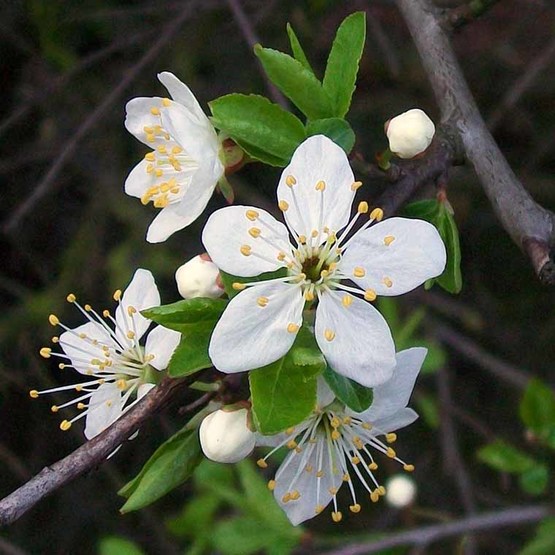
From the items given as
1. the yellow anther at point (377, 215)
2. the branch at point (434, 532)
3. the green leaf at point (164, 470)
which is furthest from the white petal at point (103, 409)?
the branch at point (434, 532)

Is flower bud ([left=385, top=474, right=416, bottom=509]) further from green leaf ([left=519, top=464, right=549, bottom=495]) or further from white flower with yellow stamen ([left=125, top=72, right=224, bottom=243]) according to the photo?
white flower with yellow stamen ([left=125, top=72, right=224, bottom=243])

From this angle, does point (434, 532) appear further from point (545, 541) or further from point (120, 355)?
point (120, 355)

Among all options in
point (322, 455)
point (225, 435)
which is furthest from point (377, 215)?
point (322, 455)

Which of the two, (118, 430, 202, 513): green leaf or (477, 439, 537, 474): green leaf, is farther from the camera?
(477, 439, 537, 474): green leaf

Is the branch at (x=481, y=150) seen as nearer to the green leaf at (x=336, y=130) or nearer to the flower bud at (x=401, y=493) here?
the green leaf at (x=336, y=130)

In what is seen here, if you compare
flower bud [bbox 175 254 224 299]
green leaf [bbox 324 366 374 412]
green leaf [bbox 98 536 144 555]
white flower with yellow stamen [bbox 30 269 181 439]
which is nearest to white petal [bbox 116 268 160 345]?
white flower with yellow stamen [bbox 30 269 181 439]

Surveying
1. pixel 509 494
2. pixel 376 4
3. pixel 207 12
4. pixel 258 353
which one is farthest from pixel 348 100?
pixel 509 494

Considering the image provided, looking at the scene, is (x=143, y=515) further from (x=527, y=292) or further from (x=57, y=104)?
(x=527, y=292)
